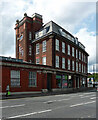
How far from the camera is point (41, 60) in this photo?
93.8 feet

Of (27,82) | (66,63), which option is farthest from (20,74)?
(66,63)

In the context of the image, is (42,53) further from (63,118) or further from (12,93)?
(63,118)

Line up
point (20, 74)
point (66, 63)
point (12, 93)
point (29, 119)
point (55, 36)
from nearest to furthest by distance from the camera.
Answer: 1. point (29, 119)
2. point (12, 93)
3. point (20, 74)
4. point (55, 36)
5. point (66, 63)

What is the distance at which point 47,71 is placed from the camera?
2455 centimetres

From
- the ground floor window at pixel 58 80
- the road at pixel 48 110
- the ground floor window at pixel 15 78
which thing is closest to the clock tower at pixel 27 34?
the ground floor window at pixel 58 80

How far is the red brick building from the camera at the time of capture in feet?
65.3

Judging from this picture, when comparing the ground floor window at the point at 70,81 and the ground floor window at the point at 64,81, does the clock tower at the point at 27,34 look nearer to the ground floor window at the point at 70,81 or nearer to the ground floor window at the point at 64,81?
the ground floor window at the point at 64,81

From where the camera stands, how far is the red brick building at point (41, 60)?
19895 mm

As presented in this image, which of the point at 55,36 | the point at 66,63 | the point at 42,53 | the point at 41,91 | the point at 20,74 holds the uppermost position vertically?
the point at 55,36

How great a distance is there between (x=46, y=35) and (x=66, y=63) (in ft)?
27.6

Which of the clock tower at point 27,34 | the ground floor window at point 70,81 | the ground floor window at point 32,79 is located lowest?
the ground floor window at point 70,81

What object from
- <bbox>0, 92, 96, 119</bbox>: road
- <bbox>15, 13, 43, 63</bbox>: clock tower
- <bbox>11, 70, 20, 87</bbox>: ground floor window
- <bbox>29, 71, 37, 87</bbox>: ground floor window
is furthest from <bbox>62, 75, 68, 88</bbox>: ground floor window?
<bbox>0, 92, 96, 119</bbox>: road

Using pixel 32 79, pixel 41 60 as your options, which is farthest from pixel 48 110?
pixel 41 60

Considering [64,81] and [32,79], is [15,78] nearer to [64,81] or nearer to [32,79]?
[32,79]
